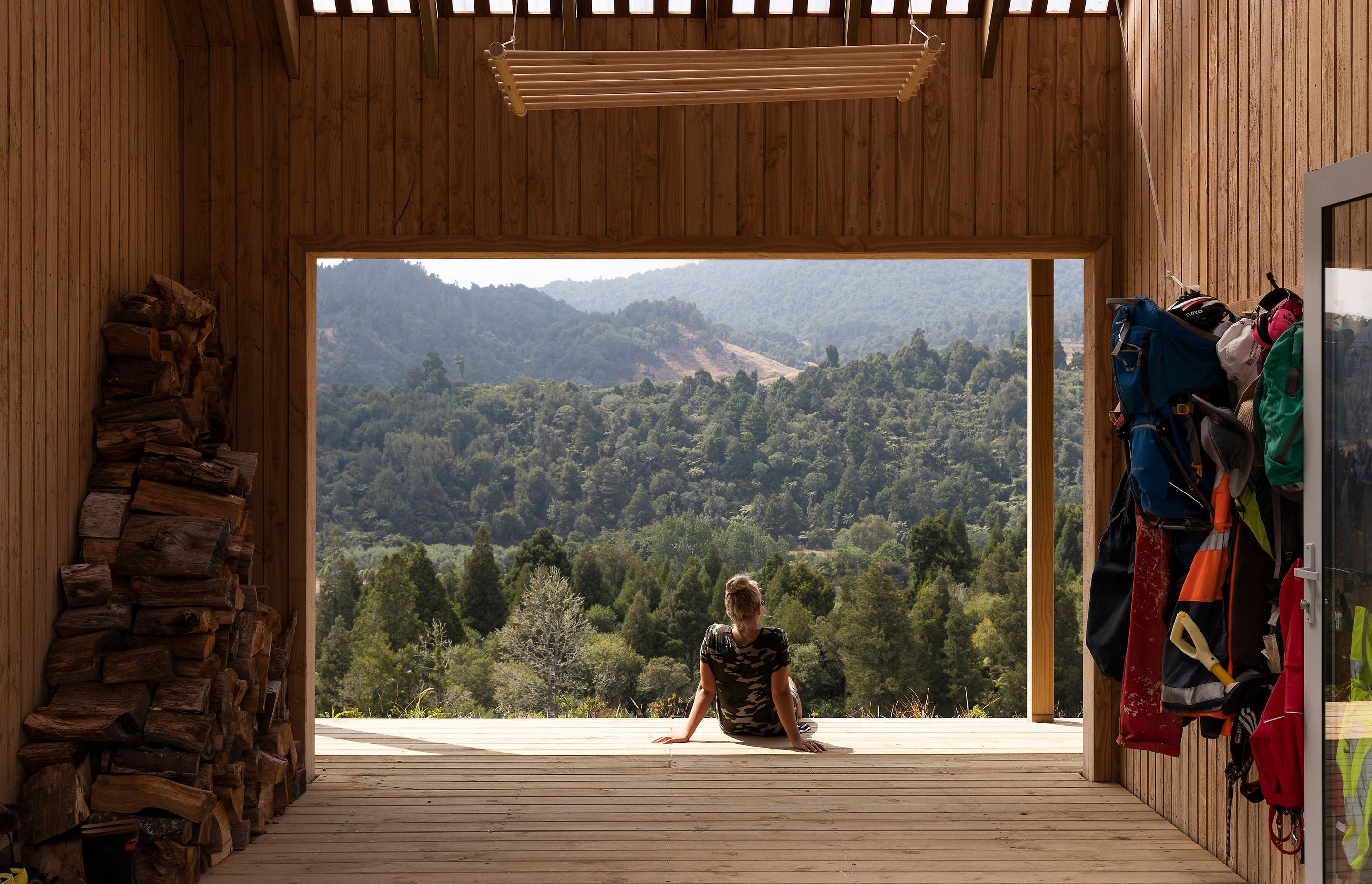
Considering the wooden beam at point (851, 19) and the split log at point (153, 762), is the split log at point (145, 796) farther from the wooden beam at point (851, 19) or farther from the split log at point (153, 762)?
the wooden beam at point (851, 19)

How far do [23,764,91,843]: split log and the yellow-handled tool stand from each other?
326 cm

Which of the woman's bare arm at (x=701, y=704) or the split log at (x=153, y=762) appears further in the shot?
the woman's bare arm at (x=701, y=704)

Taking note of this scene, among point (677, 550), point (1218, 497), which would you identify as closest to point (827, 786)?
point (1218, 497)

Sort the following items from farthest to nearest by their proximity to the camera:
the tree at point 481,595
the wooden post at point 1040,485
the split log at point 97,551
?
the tree at point 481,595 < the wooden post at point 1040,485 < the split log at point 97,551

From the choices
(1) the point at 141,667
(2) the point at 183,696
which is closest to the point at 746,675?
(2) the point at 183,696

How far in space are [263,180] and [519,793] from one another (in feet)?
8.98

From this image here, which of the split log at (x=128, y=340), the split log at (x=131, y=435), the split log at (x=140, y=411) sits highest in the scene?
the split log at (x=128, y=340)

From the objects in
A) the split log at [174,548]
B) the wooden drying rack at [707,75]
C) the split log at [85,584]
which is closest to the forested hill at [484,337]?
the wooden drying rack at [707,75]

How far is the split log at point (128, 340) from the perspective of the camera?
379 cm

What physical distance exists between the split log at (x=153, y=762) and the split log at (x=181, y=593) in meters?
0.45

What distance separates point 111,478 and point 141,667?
731mm

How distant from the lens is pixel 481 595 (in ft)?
71.2

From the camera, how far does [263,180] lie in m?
4.52

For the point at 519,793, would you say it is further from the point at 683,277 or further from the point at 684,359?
the point at 683,277
